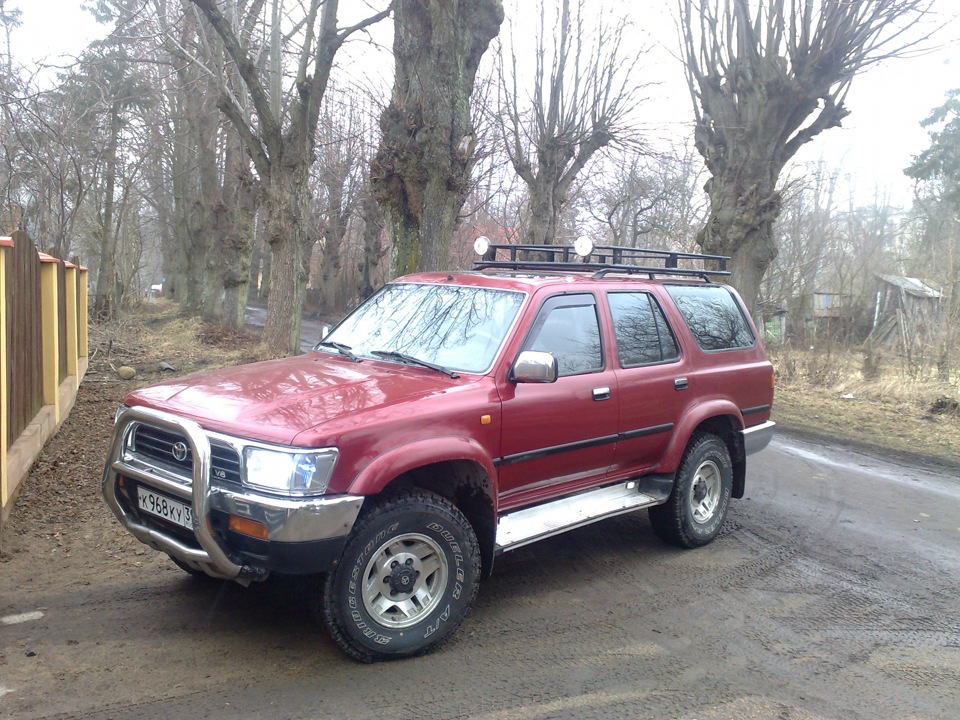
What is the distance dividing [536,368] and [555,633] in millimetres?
1425

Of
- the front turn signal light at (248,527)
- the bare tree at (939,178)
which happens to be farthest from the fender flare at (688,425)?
the bare tree at (939,178)

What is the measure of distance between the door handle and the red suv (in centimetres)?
1

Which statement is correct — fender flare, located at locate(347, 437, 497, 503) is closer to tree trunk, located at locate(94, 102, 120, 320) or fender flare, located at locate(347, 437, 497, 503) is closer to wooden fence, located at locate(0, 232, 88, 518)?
wooden fence, located at locate(0, 232, 88, 518)

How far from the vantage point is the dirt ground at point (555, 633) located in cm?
362

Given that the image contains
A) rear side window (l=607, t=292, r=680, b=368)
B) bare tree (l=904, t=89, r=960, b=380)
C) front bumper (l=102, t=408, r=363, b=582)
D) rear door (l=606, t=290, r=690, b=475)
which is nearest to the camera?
front bumper (l=102, t=408, r=363, b=582)

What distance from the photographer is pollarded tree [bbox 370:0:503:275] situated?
10.0m

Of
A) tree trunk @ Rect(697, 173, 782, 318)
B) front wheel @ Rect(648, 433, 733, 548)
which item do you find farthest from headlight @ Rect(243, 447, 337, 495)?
tree trunk @ Rect(697, 173, 782, 318)

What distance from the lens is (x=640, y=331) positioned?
560 centimetres

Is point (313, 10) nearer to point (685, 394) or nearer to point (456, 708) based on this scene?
point (685, 394)

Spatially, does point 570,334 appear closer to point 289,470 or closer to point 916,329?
point 289,470

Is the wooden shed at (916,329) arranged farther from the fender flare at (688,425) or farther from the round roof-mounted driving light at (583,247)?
the round roof-mounted driving light at (583,247)

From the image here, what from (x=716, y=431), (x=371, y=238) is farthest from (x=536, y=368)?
(x=371, y=238)

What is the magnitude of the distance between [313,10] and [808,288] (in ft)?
58.6

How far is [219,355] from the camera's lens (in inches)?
607
